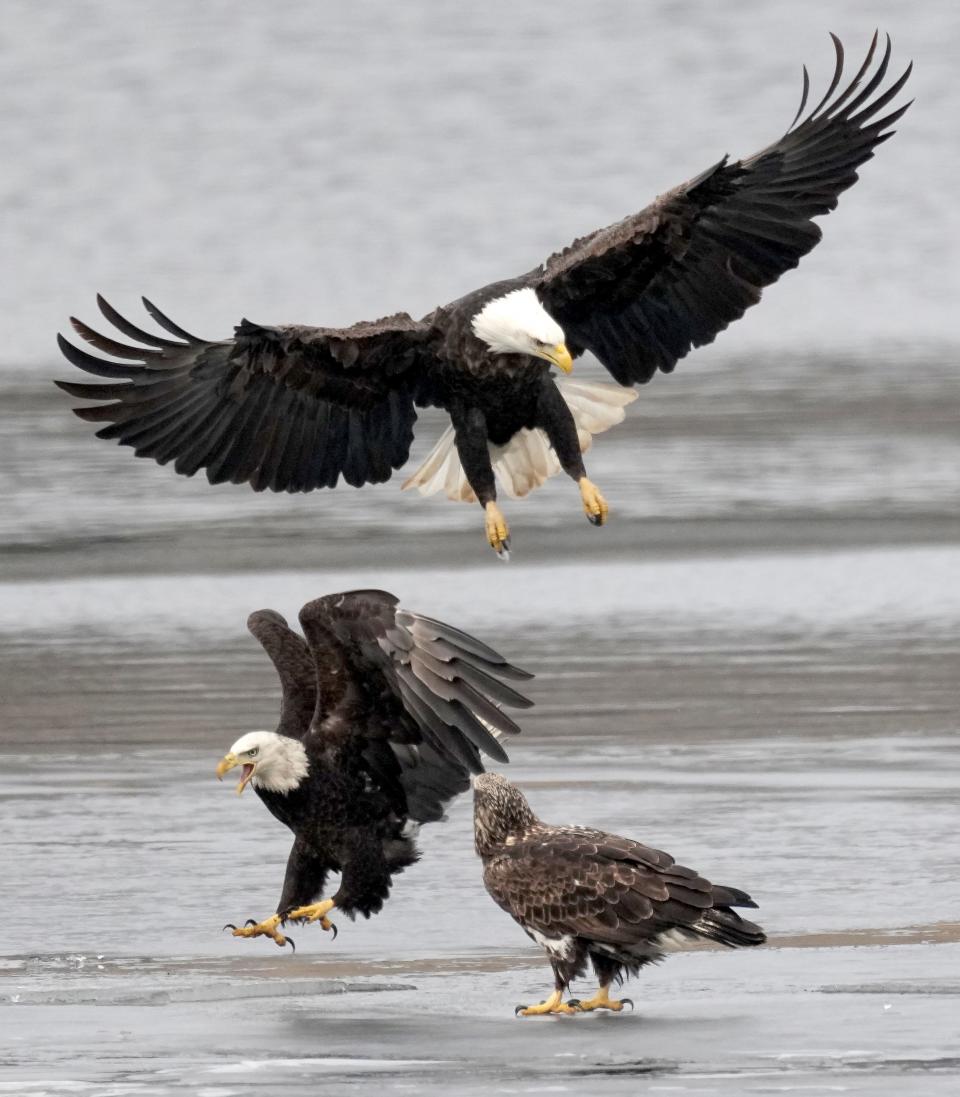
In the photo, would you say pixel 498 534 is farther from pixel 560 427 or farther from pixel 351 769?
pixel 351 769

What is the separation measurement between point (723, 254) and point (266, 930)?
2.56m

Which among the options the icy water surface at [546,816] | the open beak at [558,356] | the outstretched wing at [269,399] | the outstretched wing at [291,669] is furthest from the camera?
the outstretched wing at [269,399]

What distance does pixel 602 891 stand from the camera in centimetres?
537

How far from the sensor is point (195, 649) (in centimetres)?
933

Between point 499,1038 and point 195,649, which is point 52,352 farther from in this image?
point 499,1038

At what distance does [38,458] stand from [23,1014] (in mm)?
7717

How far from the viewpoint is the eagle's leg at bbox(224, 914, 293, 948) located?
5.98 metres

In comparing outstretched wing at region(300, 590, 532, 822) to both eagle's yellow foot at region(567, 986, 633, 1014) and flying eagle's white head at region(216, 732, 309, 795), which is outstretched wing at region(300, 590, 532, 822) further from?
eagle's yellow foot at region(567, 986, 633, 1014)

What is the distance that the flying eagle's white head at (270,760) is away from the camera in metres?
6.26

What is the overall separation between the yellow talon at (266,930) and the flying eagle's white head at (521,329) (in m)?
1.71

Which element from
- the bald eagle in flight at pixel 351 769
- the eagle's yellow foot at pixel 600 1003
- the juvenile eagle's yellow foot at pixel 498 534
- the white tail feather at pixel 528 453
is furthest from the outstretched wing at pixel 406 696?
the white tail feather at pixel 528 453

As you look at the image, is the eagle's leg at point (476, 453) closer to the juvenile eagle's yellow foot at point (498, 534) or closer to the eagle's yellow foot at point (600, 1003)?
the juvenile eagle's yellow foot at point (498, 534)

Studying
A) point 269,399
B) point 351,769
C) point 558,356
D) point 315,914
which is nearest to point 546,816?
point 351,769

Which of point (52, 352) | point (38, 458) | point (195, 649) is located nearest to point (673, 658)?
point (195, 649)
